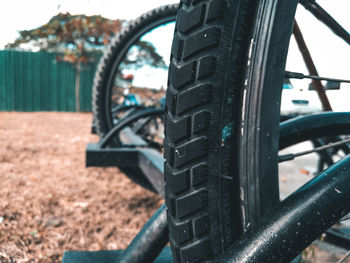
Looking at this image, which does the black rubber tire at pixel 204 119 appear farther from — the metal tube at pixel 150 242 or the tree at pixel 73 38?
the tree at pixel 73 38

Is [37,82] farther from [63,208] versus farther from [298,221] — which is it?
[298,221]

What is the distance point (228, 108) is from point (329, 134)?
16.9 inches

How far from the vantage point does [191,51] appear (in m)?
0.60

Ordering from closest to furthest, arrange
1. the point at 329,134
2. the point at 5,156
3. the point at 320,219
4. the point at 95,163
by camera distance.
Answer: the point at 320,219, the point at 329,134, the point at 95,163, the point at 5,156

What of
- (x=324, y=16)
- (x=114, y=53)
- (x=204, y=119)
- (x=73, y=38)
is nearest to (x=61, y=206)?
(x=114, y=53)

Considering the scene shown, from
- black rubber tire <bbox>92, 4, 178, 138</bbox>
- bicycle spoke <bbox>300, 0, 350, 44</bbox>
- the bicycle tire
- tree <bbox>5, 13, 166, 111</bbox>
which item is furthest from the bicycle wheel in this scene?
tree <bbox>5, 13, 166, 111</bbox>

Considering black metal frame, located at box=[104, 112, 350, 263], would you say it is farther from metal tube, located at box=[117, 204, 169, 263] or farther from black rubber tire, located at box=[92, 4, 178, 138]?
black rubber tire, located at box=[92, 4, 178, 138]

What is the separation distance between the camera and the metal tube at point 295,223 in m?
0.55

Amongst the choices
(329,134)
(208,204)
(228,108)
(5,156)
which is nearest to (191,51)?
(228,108)

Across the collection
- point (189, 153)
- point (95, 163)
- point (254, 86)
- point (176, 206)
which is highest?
point (254, 86)

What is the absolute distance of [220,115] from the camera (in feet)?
2.04

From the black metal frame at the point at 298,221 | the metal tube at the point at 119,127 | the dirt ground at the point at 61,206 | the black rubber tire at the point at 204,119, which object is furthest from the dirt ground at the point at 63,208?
the black metal frame at the point at 298,221

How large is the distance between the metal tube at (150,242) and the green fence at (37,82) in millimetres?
12436

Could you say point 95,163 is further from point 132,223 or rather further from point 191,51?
point 191,51
